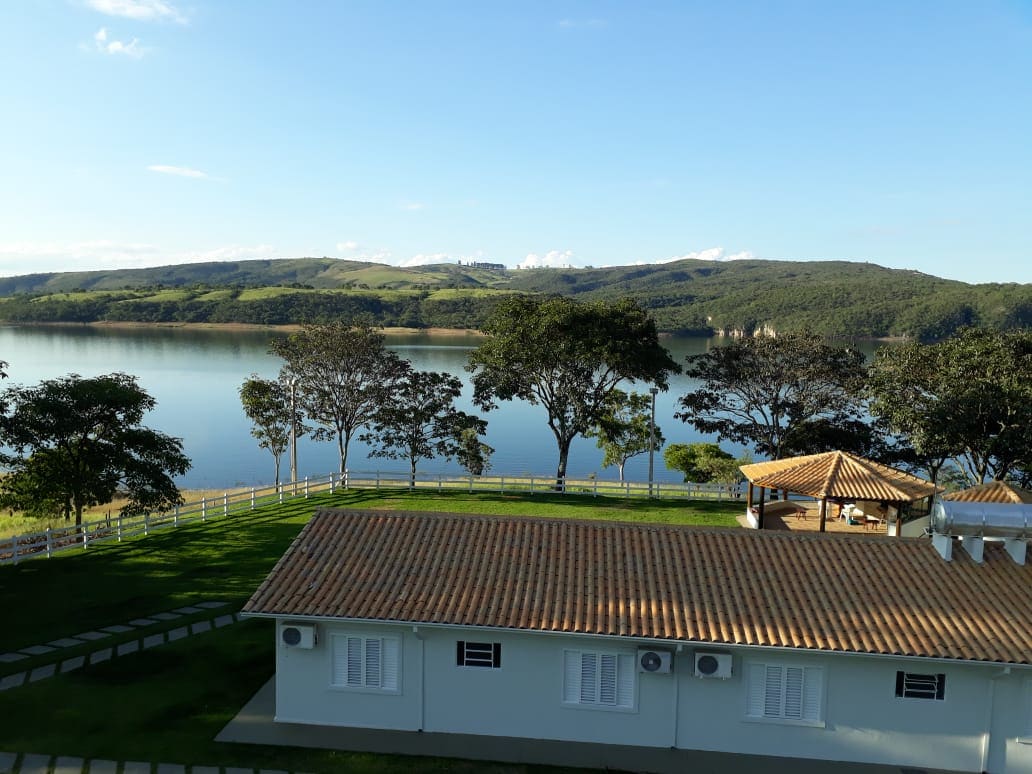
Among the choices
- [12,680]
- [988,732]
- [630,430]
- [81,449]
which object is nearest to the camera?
[988,732]

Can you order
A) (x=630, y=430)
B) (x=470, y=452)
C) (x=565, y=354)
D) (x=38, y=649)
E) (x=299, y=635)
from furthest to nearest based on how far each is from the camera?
(x=630, y=430) → (x=470, y=452) → (x=565, y=354) → (x=38, y=649) → (x=299, y=635)

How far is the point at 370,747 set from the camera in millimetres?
11055

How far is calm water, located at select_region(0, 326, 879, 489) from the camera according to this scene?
174 feet

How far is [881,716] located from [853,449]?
878 inches

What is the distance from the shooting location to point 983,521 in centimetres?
1261

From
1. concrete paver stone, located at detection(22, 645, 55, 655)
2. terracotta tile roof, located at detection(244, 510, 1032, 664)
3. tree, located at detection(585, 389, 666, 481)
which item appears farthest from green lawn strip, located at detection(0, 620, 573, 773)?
tree, located at detection(585, 389, 666, 481)

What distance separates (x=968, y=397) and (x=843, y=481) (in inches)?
323

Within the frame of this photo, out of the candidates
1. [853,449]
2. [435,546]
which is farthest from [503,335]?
[435,546]

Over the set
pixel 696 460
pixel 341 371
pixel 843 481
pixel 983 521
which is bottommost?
pixel 696 460

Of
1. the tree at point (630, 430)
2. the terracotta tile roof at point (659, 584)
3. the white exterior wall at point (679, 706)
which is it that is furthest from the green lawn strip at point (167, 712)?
the tree at point (630, 430)

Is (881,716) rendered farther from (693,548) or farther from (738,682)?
(693,548)

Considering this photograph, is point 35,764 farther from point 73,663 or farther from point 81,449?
point 81,449

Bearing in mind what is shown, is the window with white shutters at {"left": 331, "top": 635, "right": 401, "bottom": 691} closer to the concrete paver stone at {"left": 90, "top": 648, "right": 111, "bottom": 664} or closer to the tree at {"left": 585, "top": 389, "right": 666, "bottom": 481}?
the concrete paver stone at {"left": 90, "top": 648, "right": 111, "bottom": 664}

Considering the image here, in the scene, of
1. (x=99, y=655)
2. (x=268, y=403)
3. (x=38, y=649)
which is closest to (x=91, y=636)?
(x=38, y=649)
